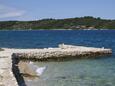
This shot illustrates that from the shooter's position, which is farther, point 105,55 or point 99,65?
point 105,55

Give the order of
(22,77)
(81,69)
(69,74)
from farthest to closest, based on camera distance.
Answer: (81,69), (69,74), (22,77)

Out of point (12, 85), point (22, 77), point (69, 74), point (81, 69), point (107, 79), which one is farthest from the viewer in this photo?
point (81, 69)

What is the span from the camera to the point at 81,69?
29.6 metres

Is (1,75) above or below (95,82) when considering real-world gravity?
above

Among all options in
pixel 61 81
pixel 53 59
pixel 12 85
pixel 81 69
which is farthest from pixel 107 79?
pixel 53 59

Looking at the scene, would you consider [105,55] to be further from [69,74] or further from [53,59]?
[69,74]

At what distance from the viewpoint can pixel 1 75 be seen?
18.0 meters

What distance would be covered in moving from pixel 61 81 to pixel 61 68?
691 cm

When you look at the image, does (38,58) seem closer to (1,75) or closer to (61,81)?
(61,81)

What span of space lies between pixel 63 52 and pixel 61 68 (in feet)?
25.6

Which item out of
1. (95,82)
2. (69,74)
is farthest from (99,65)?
(95,82)

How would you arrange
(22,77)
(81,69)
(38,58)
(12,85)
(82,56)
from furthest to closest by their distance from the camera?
(82,56), (38,58), (81,69), (22,77), (12,85)

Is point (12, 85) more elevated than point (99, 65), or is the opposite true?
point (12, 85)

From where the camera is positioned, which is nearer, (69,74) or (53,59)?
(69,74)
